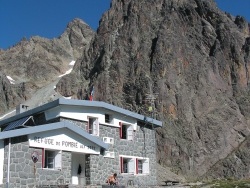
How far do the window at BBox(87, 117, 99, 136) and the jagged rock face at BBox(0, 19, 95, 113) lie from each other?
7373 cm

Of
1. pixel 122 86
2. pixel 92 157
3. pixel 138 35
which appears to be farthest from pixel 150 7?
pixel 92 157

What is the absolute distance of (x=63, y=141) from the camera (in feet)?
84.2

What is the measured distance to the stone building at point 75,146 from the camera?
23.2m

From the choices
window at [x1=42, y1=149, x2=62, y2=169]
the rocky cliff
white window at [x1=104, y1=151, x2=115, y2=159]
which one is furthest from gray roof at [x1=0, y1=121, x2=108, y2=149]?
the rocky cliff

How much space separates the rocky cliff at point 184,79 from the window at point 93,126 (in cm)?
2501

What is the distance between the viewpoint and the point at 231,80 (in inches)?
2854

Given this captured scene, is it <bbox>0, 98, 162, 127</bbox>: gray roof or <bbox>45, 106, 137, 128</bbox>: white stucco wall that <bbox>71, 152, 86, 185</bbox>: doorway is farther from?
<bbox>0, 98, 162, 127</bbox>: gray roof

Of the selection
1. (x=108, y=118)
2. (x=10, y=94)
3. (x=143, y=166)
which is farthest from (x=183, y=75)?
(x=10, y=94)

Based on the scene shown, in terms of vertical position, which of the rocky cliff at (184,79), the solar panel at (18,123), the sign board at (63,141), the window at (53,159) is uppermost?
the rocky cliff at (184,79)

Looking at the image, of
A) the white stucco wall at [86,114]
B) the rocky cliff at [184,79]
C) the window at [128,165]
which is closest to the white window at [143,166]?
the window at [128,165]

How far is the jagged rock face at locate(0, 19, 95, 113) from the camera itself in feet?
373

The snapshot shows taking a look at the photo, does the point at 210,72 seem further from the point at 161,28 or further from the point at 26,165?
the point at 26,165

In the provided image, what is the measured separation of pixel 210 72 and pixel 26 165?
5395 cm

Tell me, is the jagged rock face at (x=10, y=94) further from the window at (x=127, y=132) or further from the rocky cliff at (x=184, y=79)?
the window at (x=127, y=132)
